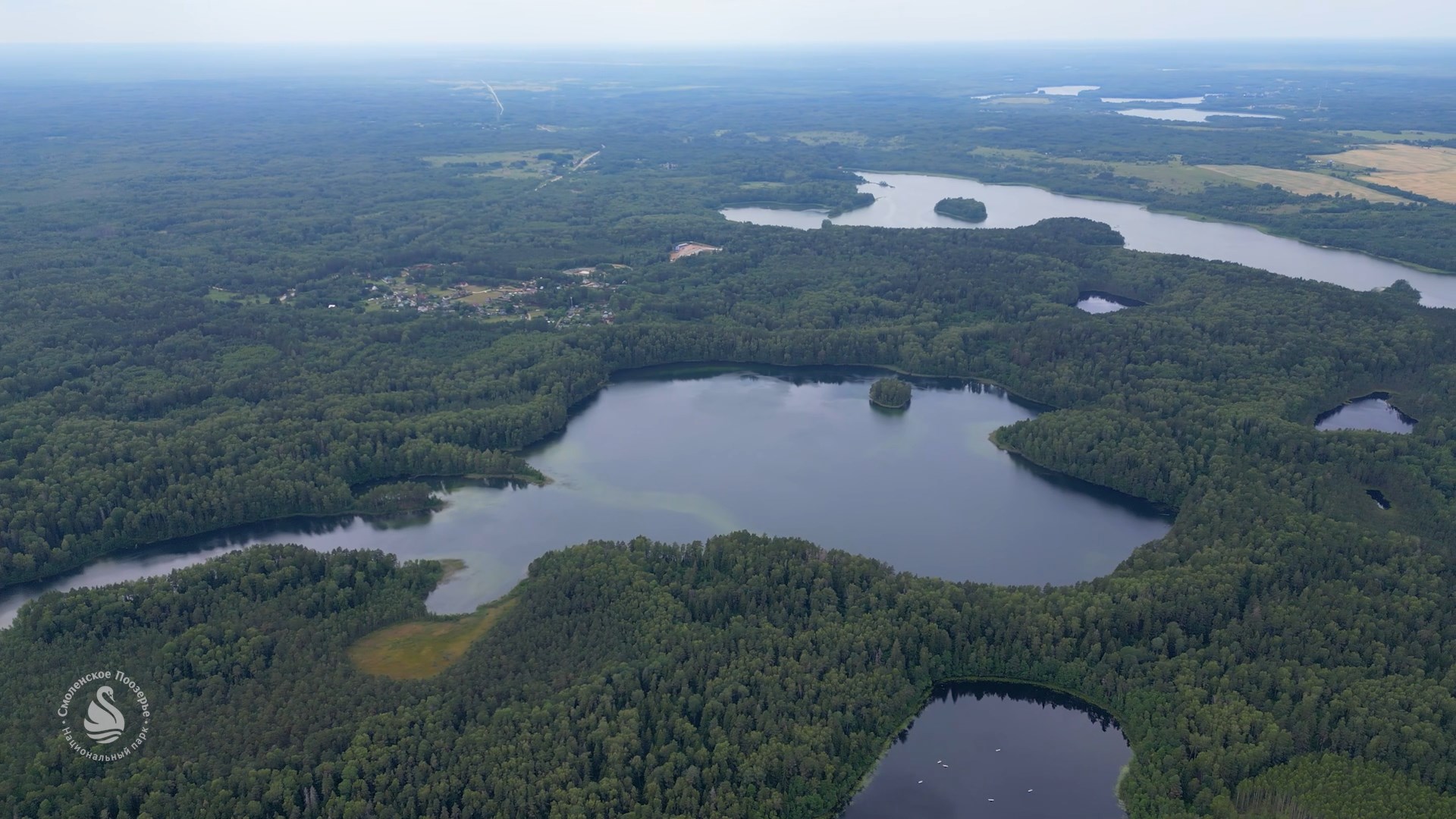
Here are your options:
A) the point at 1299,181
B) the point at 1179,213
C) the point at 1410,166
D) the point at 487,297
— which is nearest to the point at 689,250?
the point at 487,297

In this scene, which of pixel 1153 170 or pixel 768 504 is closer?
pixel 768 504

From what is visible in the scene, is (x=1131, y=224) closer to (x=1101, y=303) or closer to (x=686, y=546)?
(x=1101, y=303)

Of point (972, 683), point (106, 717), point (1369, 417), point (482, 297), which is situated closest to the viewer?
point (106, 717)

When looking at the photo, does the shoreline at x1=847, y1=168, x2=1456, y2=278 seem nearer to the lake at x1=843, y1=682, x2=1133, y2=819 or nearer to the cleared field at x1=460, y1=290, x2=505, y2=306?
the cleared field at x1=460, y1=290, x2=505, y2=306

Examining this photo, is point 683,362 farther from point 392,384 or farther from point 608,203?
point 608,203

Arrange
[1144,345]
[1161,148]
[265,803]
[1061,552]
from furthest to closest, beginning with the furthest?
[1161,148] → [1144,345] → [1061,552] → [265,803]

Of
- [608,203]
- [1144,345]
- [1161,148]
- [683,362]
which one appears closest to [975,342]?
[1144,345]

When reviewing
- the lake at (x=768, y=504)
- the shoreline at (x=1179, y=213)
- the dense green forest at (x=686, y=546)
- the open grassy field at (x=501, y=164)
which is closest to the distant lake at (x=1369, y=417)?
the dense green forest at (x=686, y=546)
